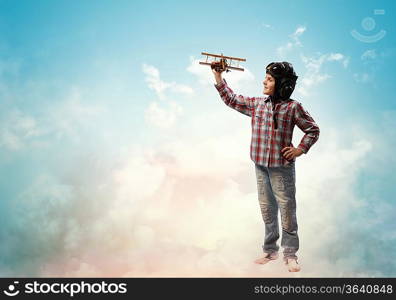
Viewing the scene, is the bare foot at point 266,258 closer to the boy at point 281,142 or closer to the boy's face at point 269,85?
the boy at point 281,142

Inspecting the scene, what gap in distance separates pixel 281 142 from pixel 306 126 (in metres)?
0.25

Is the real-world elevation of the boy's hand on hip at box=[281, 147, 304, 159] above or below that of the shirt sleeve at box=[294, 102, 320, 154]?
below

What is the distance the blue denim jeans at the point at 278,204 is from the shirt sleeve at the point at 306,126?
0.65ft

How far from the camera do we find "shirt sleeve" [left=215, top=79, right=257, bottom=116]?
391cm

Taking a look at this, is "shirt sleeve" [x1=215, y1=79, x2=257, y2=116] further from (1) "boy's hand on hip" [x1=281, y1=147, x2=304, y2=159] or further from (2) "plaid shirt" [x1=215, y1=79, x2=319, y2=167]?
(1) "boy's hand on hip" [x1=281, y1=147, x2=304, y2=159]

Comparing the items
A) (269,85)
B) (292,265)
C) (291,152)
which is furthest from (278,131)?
(292,265)

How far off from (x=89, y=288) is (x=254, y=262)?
56.9 inches

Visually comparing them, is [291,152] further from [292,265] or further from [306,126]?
[292,265]

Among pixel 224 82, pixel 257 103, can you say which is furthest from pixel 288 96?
pixel 224 82

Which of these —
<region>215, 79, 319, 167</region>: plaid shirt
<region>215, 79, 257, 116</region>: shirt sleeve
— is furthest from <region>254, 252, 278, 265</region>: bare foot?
<region>215, 79, 257, 116</region>: shirt sleeve

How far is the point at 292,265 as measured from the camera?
12.2ft

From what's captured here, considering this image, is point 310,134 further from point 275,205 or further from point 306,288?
point 306,288

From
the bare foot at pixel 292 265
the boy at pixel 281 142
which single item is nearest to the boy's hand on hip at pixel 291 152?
the boy at pixel 281 142

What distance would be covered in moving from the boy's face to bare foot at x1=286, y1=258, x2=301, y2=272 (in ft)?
4.69
